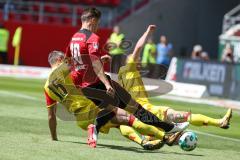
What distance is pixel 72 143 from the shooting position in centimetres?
1145

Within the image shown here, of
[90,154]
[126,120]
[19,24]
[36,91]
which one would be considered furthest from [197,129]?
[19,24]

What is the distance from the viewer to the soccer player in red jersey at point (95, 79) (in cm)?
1054

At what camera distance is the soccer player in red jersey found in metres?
10.5

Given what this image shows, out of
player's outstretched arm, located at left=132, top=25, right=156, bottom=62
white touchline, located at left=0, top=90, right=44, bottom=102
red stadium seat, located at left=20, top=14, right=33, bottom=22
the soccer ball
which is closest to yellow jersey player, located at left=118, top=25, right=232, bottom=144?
player's outstretched arm, located at left=132, top=25, right=156, bottom=62

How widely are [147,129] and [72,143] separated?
3.88 ft

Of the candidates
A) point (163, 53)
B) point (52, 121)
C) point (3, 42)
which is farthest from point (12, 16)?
point (52, 121)

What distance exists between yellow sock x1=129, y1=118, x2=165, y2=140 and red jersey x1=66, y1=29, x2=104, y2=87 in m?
0.88

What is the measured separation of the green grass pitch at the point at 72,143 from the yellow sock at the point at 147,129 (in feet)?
0.86

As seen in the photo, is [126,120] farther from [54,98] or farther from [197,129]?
[197,129]

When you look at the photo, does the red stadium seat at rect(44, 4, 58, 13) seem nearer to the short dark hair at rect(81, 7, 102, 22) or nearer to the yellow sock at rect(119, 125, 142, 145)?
the yellow sock at rect(119, 125, 142, 145)

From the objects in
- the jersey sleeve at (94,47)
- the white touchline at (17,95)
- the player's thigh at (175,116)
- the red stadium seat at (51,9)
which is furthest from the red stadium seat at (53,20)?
the jersey sleeve at (94,47)

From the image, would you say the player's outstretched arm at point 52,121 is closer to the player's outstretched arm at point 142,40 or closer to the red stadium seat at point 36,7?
the player's outstretched arm at point 142,40

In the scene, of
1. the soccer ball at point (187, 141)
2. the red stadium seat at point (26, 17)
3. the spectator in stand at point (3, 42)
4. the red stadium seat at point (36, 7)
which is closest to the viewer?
the soccer ball at point (187, 141)

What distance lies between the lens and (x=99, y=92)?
10.9m
